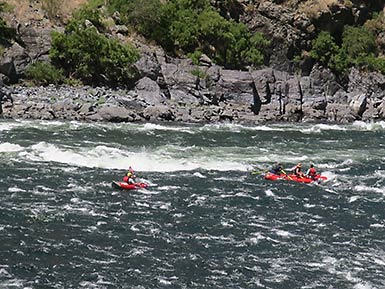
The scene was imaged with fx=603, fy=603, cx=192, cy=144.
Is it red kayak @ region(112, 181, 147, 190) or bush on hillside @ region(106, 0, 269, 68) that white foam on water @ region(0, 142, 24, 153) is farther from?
bush on hillside @ region(106, 0, 269, 68)

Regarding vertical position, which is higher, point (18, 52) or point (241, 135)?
point (18, 52)

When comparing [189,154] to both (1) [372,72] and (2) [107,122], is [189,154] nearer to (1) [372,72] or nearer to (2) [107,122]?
(2) [107,122]

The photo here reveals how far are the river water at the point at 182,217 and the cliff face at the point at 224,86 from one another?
35.5 feet

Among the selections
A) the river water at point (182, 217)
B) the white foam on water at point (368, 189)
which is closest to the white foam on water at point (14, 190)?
the river water at point (182, 217)

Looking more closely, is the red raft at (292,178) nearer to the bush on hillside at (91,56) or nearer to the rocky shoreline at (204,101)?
the rocky shoreline at (204,101)

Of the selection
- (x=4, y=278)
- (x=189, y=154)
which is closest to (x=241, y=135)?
(x=189, y=154)

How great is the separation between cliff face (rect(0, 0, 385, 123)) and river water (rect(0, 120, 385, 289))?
10833 mm

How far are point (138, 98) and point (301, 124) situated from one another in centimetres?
1437

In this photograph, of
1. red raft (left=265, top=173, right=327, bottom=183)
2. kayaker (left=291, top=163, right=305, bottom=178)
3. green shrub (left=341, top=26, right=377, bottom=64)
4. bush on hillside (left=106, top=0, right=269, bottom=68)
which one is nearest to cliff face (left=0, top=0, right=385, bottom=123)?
green shrub (left=341, top=26, right=377, bottom=64)

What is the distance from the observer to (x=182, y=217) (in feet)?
73.0

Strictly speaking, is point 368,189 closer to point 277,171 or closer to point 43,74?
Answer: point 277,171

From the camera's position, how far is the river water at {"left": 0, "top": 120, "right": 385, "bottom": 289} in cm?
1725

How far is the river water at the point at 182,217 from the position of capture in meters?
17.2

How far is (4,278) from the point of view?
16250mm
